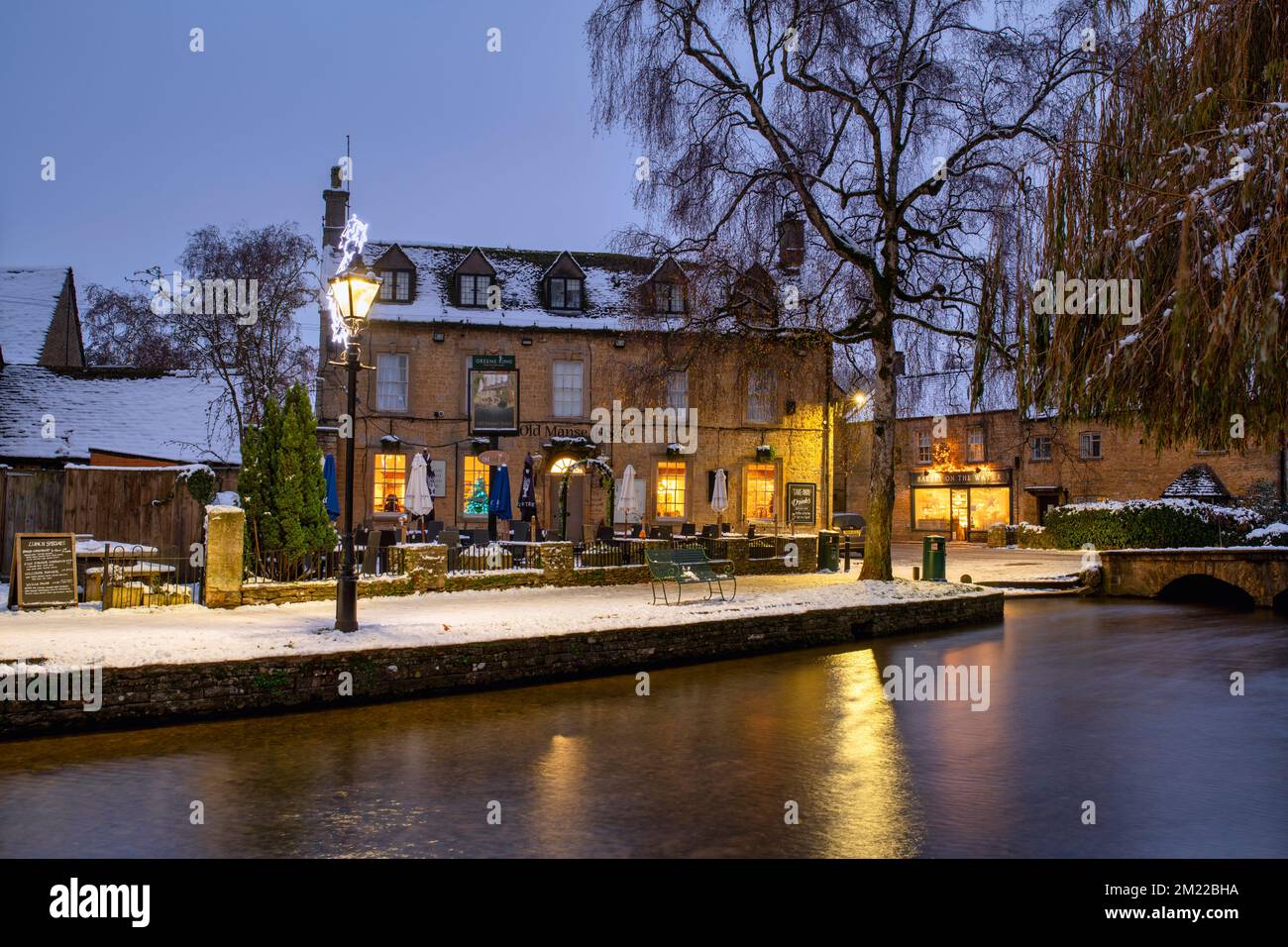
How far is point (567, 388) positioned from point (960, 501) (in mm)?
23603

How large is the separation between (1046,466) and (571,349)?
23.3 m

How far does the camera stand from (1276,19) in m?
8.32

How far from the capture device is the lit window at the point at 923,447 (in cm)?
4731

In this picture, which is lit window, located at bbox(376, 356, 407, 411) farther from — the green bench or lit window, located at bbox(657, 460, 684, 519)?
the green bench

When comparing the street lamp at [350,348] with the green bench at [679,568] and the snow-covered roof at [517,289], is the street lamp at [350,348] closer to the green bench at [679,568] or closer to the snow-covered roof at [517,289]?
the green bench at [679,568]

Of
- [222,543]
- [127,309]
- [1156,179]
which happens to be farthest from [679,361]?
[127,309]

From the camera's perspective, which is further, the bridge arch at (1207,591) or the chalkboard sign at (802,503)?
the chalkboard sign at (802,503)

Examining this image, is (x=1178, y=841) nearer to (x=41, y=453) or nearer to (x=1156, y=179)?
(x=1156, y=179)

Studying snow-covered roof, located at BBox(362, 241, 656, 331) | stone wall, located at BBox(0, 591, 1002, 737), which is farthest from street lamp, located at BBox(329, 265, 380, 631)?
snow-covered roof, located at BBox(362, 241, 656, 331)

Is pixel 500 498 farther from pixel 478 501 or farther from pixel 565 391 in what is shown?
pixel 565 391

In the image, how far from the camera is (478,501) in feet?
97.8

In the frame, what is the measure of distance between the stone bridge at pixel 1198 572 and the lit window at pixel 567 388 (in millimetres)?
16054

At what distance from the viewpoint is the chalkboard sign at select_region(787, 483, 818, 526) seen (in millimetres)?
28812

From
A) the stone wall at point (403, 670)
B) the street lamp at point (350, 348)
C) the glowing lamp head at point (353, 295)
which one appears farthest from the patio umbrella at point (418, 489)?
the stone wall at point (403, 670)
